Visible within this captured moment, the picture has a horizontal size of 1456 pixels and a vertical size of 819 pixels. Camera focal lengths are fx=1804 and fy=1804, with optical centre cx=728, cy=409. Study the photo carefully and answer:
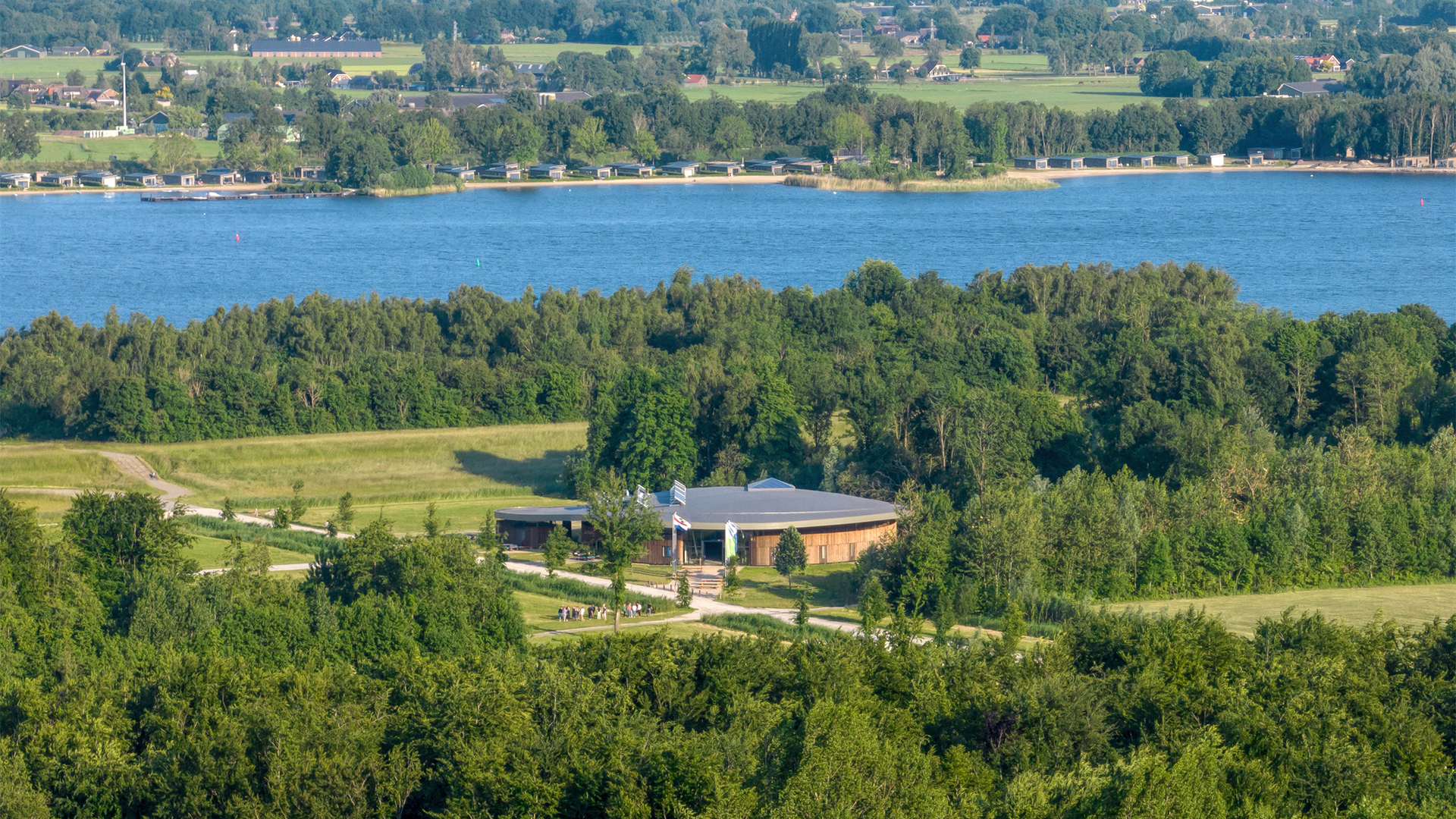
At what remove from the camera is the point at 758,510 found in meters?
40.7

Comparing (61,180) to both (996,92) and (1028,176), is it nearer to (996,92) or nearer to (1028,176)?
(1028,176)

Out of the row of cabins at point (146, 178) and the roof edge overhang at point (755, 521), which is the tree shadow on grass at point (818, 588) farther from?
the row of cabins at point (146, 178)

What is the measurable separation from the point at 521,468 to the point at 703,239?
53195mm

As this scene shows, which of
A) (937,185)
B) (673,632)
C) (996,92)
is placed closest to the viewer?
(673,632)

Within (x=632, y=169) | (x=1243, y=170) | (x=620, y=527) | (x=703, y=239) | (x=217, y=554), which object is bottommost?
(x=217, y=554)

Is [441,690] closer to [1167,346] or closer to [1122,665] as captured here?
[1122,665]

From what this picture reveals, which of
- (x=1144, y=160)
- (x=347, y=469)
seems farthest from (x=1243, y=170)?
(x=347, y=469)

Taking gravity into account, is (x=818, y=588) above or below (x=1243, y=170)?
below

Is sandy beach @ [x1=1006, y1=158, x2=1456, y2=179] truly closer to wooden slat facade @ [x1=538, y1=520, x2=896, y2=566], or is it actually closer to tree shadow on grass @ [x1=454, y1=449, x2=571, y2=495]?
tree shadow on grass @ [x1=454, y1=449, x2=571, y2=495]

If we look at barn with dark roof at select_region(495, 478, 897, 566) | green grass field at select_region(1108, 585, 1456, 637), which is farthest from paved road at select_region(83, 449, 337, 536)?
green grass field at select_region(1108, 585, 1456, 637)

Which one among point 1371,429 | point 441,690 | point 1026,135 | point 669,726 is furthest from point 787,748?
point 1026,135

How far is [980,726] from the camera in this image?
24016 millimetres

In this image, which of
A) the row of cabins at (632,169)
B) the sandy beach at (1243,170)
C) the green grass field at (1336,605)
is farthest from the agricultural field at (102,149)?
the green grass field at (1336,605)

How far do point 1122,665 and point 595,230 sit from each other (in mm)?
84534
